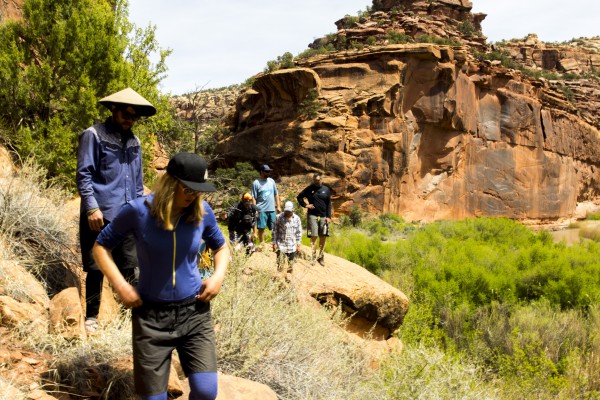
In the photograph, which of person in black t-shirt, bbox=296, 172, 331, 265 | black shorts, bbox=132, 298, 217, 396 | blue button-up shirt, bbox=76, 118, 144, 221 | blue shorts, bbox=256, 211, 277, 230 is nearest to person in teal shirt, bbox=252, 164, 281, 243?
blue shorts, bbox=256, 211, 277, 230

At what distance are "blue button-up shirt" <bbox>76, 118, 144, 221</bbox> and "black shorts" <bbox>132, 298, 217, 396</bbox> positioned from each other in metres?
1.33

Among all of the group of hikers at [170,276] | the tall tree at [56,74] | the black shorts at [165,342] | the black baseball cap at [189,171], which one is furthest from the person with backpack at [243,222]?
the black baseball cap at [189,171]

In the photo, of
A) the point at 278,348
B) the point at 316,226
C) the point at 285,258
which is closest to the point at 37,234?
the point at 278,348

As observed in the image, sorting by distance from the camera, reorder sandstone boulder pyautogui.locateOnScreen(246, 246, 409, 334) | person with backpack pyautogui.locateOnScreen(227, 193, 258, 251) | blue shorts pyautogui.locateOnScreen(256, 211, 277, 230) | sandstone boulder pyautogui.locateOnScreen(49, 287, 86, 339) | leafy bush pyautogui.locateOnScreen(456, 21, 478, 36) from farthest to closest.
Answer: leafy bush pyautogui.locateOnScreen(456, 21, 478, 36) → blue shorts pyautogui.locateOnScreen(256, 211, 277, 230) → person with backpack pyautogui.locateOnScreen(227, 193, 258, 251) → sandstone boulder pyautogui.locateOnScreen(246, 246, 409, 334) → sandstone boulder pyautogui.locateOnScreen(49, 287, 86, 339)

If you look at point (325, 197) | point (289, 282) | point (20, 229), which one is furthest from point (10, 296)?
point (325, 197)

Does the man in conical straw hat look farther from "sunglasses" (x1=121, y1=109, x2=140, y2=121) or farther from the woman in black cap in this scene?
the woman in black cap

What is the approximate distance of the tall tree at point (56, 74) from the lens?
806cm

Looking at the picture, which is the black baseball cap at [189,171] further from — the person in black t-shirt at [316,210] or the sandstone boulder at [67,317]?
the person in black t-shirt at [316,210]

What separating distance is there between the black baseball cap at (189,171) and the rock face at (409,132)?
924 inches

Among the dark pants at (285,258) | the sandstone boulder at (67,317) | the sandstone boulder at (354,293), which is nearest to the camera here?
the sandstone boulder at (67,317)

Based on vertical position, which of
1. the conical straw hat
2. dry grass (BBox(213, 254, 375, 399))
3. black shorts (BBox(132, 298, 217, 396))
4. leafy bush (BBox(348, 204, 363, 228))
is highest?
the conical straw hat

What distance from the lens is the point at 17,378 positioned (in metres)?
2.90

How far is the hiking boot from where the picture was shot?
3531 mm

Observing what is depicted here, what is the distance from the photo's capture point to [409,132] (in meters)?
28.5
